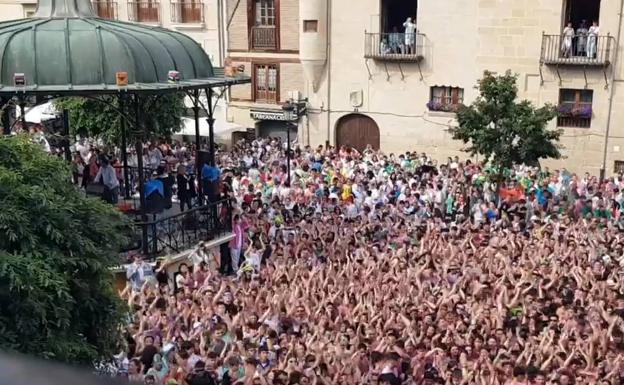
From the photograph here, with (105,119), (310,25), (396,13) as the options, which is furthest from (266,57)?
(105,119)

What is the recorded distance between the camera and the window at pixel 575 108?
24.6 metres

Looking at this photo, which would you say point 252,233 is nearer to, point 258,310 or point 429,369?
point 258,310

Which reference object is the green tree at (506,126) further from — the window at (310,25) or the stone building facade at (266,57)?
the stone building facade at (266,57)

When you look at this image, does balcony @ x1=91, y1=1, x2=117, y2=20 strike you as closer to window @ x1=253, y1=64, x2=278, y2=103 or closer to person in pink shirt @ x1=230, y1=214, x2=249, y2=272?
window @ x1=253, y1=64, x2=278, y2=103

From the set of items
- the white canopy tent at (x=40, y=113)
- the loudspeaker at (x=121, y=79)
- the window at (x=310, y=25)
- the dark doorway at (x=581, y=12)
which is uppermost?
the dark doorway at (x=581, y=12)

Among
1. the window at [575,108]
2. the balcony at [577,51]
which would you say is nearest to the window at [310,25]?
the balcony at [577,51]

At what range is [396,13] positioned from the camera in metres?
28.2

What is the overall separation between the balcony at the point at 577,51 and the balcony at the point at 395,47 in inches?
171

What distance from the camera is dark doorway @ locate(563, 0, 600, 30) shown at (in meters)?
24.8

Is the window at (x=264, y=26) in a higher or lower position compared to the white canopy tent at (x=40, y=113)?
higher

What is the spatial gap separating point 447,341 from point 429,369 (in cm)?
73

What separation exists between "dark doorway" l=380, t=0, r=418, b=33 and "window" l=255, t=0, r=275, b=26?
485 cm

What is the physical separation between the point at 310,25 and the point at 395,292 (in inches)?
727

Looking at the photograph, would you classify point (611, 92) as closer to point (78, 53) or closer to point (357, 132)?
point (357, 132)
